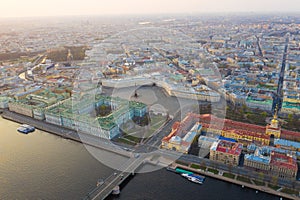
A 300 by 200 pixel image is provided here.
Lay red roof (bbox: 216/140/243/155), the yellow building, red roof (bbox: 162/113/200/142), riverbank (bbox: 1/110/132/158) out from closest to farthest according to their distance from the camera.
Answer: red roof (bbox: 216/140/243/155), riverbank (bbox: 1/110/132/158), red roof (bbox: 162/113/200/142), the yellow building

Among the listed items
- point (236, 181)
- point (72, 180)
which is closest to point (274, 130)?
point (236, 181)

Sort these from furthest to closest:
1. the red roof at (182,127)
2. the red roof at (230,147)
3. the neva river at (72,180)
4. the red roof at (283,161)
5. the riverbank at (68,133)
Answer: the red roof at (182,127) < the riverbank at (68,133) < the red roof at (230,147) < the red roof at (283,161) < the neva river at (72,180)

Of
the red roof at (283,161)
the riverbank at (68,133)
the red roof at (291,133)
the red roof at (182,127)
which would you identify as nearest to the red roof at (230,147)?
the red roof at (283,161)

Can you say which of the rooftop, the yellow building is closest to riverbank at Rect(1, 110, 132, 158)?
the rooftop

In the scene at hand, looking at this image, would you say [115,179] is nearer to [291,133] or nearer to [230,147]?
[230,147]

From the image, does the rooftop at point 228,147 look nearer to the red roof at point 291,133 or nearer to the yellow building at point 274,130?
the yellow building at point 274,130

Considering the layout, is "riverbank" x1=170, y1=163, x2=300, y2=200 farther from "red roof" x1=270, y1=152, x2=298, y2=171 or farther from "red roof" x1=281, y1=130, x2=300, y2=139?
"red roof" x1=281, y1=130, x2=300, y2=139

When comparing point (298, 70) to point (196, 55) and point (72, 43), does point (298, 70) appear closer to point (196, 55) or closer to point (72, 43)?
point (196, 55)

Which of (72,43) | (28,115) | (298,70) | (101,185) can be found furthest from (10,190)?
(72,43)

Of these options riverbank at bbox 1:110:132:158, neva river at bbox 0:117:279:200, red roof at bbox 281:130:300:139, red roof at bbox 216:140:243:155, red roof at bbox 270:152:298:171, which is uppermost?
red roof at bbox 216:140:243:155
